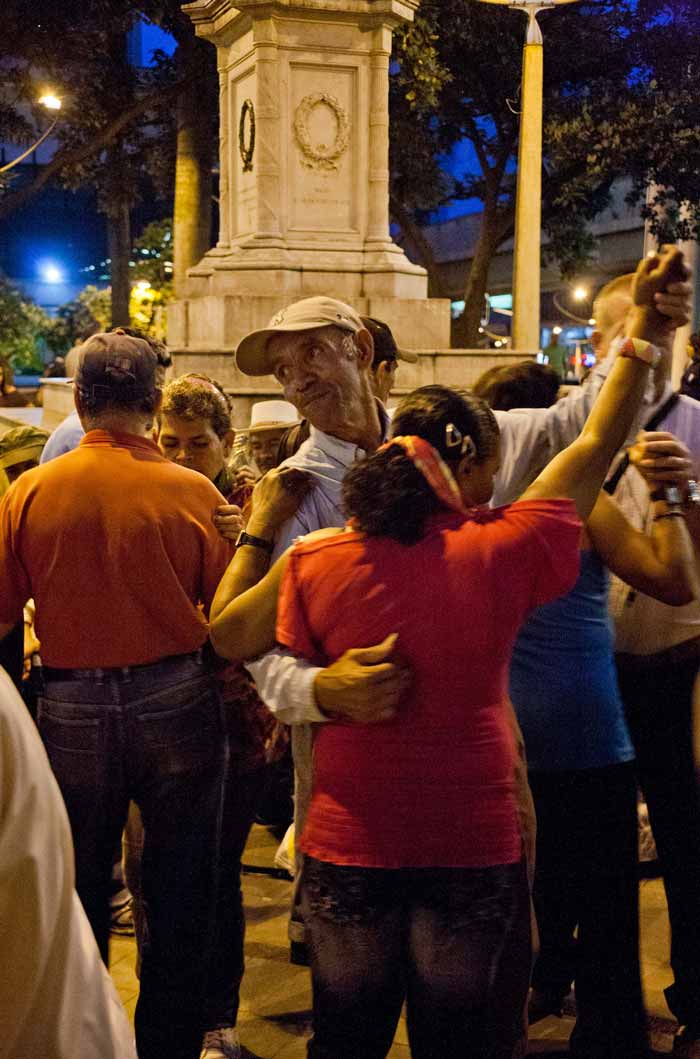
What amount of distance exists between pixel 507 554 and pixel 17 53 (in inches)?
816

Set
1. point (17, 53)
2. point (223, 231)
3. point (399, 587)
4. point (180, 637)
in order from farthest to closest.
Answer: point (17, 53)
point (223, 231)
point (180, 637)
point (399, 587)

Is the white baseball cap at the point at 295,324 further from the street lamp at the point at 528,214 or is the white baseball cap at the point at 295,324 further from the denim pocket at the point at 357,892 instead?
the street lamp at the point at 528,214

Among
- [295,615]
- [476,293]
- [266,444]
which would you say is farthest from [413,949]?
[476,293]

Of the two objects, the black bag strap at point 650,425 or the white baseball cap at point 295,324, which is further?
the black bag strap at point 650,425

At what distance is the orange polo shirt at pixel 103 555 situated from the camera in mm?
3043

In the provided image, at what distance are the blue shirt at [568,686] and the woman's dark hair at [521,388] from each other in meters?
0.98

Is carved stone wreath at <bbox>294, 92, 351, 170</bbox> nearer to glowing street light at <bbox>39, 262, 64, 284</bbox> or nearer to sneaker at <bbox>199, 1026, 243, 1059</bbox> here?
sneaker at <bbox>199, 1026, 243, 1059</bbox>

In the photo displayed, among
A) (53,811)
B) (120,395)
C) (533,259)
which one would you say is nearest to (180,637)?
(120,395)

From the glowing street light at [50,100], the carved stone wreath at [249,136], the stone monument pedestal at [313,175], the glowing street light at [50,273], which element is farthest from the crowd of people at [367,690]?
the glowing street light at [50,273]

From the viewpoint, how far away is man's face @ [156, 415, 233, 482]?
400 cm

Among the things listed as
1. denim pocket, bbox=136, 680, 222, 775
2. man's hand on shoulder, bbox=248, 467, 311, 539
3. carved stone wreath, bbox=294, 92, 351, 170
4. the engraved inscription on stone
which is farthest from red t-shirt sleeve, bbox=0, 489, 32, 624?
carved stone wreath, bbox=294, 92, 351, 170

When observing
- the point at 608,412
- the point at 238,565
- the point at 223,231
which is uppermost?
the point at 223,231

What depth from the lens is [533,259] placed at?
1596cm

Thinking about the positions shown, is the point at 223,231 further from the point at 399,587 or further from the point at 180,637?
the point at 399,587
